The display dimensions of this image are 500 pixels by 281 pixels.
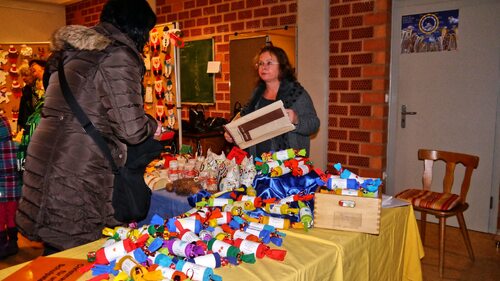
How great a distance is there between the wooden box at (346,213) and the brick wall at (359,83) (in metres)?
2.05

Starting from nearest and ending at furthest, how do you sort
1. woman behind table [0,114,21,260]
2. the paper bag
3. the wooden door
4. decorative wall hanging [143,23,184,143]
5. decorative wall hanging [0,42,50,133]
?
the paper bag < woman behind table [0,114,21,260] < the wooden door < decorative wall hanging [143,23,184,143] < decorative wall hanging [0,42,50,133]

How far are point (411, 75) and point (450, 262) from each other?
1595 millimetres

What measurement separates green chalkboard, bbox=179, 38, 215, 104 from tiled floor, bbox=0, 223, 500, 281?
7.61 feet

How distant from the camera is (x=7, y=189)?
2.83 m

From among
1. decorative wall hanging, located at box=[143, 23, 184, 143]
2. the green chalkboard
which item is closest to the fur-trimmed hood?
decorative wall hanging, located at box=[143, 23, 184, 143]

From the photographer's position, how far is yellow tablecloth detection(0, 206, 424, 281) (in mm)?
1133

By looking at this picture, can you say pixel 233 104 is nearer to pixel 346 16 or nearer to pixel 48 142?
pixel 346 16

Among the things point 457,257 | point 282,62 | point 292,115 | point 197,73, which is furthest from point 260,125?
point 197,73

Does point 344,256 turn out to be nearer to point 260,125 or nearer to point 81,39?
point 260,125

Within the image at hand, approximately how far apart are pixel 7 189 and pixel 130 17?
1.99 m

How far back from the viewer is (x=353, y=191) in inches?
60.2

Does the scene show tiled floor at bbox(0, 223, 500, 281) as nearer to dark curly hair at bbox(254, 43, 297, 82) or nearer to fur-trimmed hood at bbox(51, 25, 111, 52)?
dark curly hair at bbox(254, 43, 297, 82)

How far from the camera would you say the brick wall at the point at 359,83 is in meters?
3.27

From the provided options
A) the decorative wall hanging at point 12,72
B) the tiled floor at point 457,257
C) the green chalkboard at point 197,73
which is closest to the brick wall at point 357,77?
the tiled floor at point 457,257
